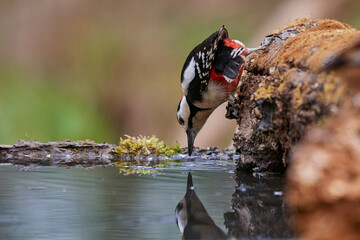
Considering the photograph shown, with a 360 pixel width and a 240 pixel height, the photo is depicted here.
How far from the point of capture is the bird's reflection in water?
192 cm

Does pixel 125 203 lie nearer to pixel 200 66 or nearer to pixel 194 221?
pixel 194 221

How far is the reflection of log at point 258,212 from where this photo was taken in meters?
1.87

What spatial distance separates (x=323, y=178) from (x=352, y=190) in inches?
2.5

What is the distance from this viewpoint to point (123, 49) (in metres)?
8.74

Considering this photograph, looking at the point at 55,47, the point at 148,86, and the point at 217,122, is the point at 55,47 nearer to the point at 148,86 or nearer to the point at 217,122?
the point at 148,86

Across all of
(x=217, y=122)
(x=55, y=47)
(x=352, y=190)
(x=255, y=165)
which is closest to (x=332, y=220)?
(x=352, y=190)

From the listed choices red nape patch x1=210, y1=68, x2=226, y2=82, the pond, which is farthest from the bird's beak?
the pond

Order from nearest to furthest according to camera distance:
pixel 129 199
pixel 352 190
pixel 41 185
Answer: pixel 352 190 < pixel 129 199 < pixel 41 185

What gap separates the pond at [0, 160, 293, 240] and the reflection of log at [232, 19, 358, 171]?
191 mm

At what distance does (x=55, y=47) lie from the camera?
8.77 meters

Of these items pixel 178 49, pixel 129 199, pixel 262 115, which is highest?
pixel 178 49

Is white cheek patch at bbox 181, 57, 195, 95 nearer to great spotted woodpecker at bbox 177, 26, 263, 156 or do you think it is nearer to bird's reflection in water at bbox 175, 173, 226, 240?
great spotted woodpecker at bbox 177, 26, 263, 156

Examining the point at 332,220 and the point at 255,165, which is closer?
the point at 332,220

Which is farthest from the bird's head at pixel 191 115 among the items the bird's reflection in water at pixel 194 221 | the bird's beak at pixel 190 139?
the bird's reflection in water at pixel 194 221
